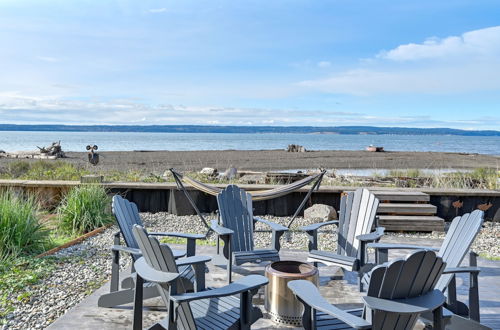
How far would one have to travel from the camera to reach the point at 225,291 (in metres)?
2.04

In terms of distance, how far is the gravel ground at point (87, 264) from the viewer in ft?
9.87

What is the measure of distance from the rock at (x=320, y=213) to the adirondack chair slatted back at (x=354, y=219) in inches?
97.9

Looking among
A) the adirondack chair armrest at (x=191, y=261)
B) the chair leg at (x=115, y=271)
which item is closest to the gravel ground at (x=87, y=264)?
the chair leg at (x=115, y=271)

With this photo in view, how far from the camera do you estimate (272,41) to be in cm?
1252

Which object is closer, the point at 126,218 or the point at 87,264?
the point at 126,218

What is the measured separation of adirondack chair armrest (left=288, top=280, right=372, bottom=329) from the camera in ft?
5.94

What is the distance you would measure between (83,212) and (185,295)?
13.4ft

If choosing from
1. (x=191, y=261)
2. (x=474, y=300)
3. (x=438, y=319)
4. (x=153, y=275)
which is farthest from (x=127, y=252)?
(x=474, y=300)

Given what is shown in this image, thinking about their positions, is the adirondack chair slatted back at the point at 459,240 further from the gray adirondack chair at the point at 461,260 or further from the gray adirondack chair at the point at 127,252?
the gray adirondack chair at the point at 127,252

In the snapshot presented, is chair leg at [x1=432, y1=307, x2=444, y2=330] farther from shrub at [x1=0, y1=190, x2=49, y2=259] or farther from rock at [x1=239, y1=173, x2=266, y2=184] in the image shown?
rock at [x1=239, y1=173, x2=266, y2=184]

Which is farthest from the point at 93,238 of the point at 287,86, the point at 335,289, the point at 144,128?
the point at 144,128

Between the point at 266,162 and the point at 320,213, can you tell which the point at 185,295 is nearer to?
the point at 320,213

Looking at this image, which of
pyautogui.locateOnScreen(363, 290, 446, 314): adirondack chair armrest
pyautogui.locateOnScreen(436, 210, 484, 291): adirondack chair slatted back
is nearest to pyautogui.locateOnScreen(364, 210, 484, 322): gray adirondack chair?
pyautogui.locateOnScreen(436, 210, 484, 291): adirondack chair slatted back

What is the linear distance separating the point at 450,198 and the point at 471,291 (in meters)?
4.32
